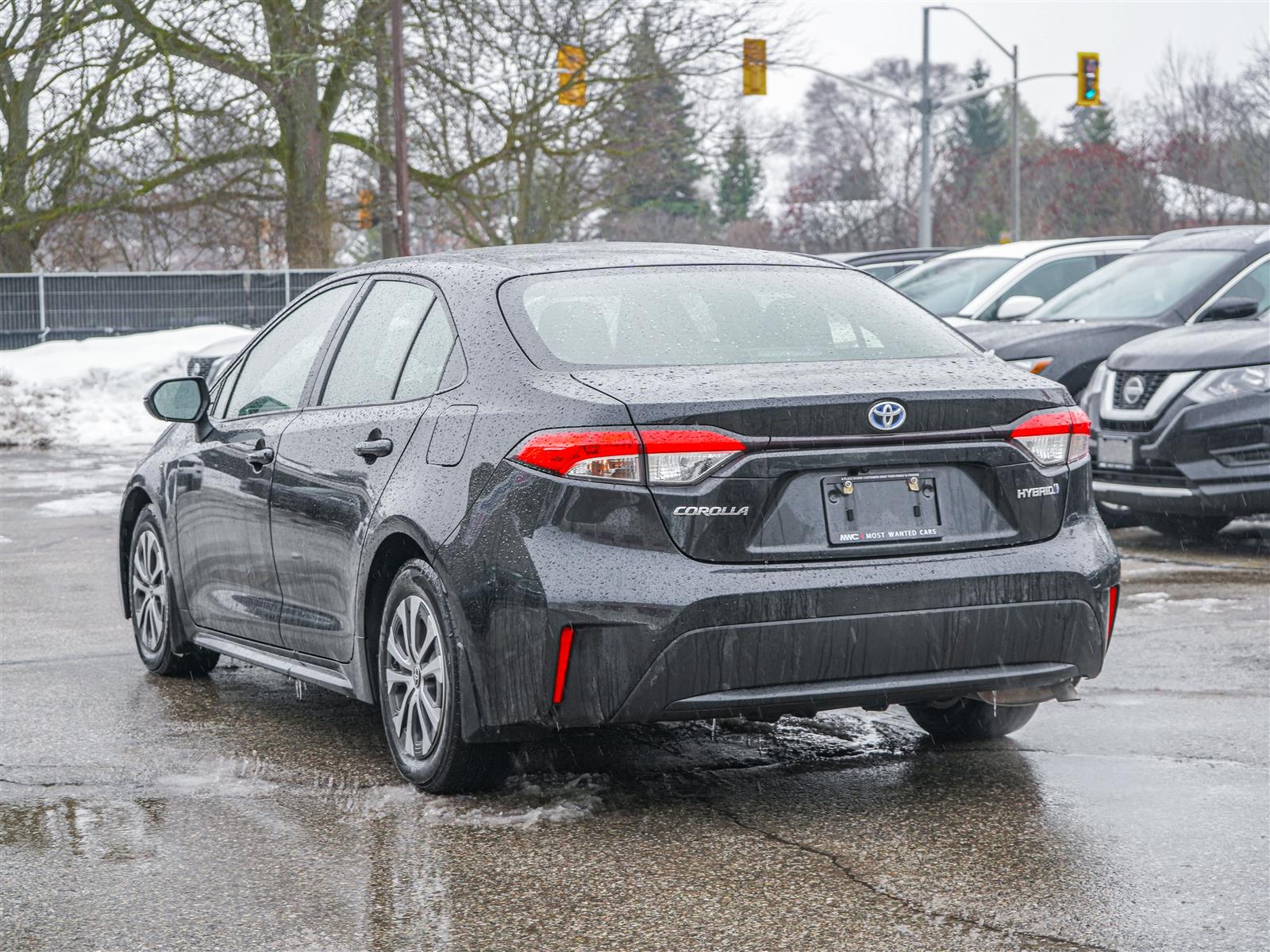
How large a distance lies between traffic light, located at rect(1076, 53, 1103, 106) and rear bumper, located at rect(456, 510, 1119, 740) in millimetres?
31866

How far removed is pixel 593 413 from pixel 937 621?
0.98 metres

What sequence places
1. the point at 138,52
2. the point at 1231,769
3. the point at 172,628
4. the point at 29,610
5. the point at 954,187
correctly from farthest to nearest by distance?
the point at 954,187 → the point at 138,52 → the point at 29,610 → the point at 172,628 → the point at 1231,769

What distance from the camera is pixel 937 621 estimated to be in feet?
15.0

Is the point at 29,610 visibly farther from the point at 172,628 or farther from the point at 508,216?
the point at 508,216

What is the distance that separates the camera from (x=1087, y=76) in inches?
1377

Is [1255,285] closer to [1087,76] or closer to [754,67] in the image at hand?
[754,67]

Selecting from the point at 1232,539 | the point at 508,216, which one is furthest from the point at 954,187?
the point at 1232,539

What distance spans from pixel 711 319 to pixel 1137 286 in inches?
309

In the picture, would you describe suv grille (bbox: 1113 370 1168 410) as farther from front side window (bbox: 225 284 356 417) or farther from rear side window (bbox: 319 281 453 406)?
rear side window (bbox: 319 281 453 406)

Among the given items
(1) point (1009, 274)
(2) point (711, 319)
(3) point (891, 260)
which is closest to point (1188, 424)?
(1) point (1009, 274)

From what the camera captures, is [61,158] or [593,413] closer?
[593,413]

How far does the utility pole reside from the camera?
27.1 m

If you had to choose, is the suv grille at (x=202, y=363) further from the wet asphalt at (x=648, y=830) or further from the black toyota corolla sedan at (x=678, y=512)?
the black toyota corolla sedan at (x=678, y=512)

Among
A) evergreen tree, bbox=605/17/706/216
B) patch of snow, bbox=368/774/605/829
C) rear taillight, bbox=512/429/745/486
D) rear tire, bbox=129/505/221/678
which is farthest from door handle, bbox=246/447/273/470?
evergreen tree, bbox=605/17/706/216
